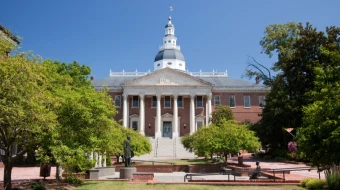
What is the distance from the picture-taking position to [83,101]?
1344 centimetres

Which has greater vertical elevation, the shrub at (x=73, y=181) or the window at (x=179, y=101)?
the window at (x=179, y=101)

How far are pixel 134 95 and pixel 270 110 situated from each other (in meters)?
25.7

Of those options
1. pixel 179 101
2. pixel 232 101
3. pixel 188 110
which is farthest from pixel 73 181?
pixel 232 101

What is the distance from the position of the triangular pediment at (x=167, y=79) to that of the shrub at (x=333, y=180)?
1560 inches

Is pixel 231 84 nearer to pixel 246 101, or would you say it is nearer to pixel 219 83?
pixel 219 83

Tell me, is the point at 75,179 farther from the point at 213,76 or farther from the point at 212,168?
the point at 213,76

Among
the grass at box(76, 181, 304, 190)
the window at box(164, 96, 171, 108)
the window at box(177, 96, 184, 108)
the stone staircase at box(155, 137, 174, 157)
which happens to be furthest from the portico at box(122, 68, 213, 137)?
the grass at box(76, 181, 304, 190)

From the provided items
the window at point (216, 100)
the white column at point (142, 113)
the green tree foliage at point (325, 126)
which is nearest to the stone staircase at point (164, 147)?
the white column at point (142, 113)

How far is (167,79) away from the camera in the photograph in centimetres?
5262

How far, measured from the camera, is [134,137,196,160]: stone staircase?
38375 millimetres

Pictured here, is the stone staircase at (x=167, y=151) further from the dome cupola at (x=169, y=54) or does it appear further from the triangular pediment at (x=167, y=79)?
the dome cupola at (x=169, y=54)

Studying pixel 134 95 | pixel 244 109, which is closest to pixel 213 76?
pixel 244 109

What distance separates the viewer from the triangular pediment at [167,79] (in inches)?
2060

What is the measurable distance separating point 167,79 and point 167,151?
572 inches
